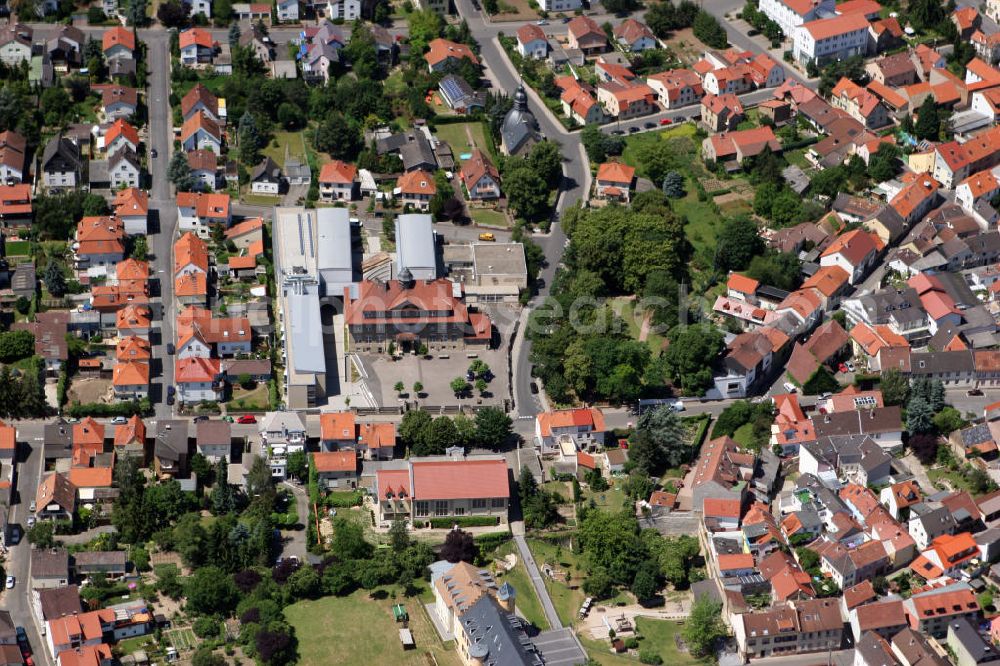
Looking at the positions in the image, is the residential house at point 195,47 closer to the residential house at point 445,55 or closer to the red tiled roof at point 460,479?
the residential house at point 445,55

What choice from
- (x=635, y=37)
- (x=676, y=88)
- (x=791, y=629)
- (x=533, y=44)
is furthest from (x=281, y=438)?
(x=635, y=37)

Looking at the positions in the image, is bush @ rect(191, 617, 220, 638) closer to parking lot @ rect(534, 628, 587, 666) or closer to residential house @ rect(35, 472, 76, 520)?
residential house @ rect(35, 472, 76, 520)

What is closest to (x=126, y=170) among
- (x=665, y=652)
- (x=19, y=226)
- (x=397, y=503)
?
(x=19, y=226)

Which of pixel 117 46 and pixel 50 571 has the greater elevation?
pixel 117 46

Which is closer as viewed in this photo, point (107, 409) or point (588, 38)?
point (107, 409)

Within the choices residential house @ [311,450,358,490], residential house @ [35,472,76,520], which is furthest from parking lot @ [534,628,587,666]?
residential house @ [35,472,76,520]

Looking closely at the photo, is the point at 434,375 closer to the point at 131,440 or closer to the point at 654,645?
the point at 131,440

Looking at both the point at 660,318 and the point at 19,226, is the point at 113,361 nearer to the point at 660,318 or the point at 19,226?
the point at 19,226
